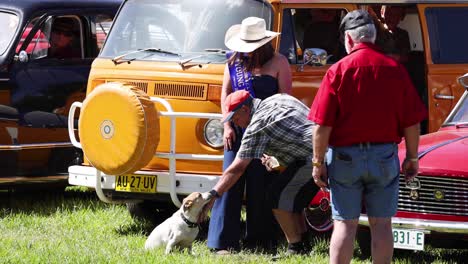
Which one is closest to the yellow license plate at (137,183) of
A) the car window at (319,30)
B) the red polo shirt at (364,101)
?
the car window at (319,30)

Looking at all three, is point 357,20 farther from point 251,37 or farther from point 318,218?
point 318,218

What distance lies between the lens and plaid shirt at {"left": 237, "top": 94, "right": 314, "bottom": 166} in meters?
8.21

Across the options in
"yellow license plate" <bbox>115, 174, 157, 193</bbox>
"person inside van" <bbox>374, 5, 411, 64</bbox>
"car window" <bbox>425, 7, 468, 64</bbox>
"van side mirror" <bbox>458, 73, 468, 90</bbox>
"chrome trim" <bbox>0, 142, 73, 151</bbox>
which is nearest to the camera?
"van side mirror" <bbox>458, 73, 468, 90</bbox>

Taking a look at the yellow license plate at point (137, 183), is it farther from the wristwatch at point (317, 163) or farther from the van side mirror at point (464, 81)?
the wristwatch at point (317, 163)

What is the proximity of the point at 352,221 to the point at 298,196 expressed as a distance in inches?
60.2

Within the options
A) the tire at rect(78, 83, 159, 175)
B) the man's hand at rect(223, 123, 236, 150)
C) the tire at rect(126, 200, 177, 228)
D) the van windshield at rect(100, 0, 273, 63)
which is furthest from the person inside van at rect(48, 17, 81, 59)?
the man's hand at rect(223, 123, 236, 150)

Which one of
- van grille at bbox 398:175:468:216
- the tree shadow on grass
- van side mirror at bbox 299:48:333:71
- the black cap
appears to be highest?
the black cap

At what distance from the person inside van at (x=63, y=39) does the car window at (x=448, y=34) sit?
3.72 meters

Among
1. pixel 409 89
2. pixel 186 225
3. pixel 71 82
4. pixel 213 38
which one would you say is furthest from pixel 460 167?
pixel 71 82

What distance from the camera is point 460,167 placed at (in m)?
8.37

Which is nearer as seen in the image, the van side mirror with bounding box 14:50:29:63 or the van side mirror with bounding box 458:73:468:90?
the van side mirror with bounding box 458:73:468:90

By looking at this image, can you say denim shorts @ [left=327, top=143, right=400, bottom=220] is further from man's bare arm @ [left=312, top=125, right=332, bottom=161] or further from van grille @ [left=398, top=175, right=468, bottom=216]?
van grille @ [left=398, top=175, right=468, bottom=216]

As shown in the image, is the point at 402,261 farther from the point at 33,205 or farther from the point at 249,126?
the point at 33,205

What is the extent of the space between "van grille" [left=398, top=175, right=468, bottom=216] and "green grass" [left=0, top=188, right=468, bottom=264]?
19.9 inches
